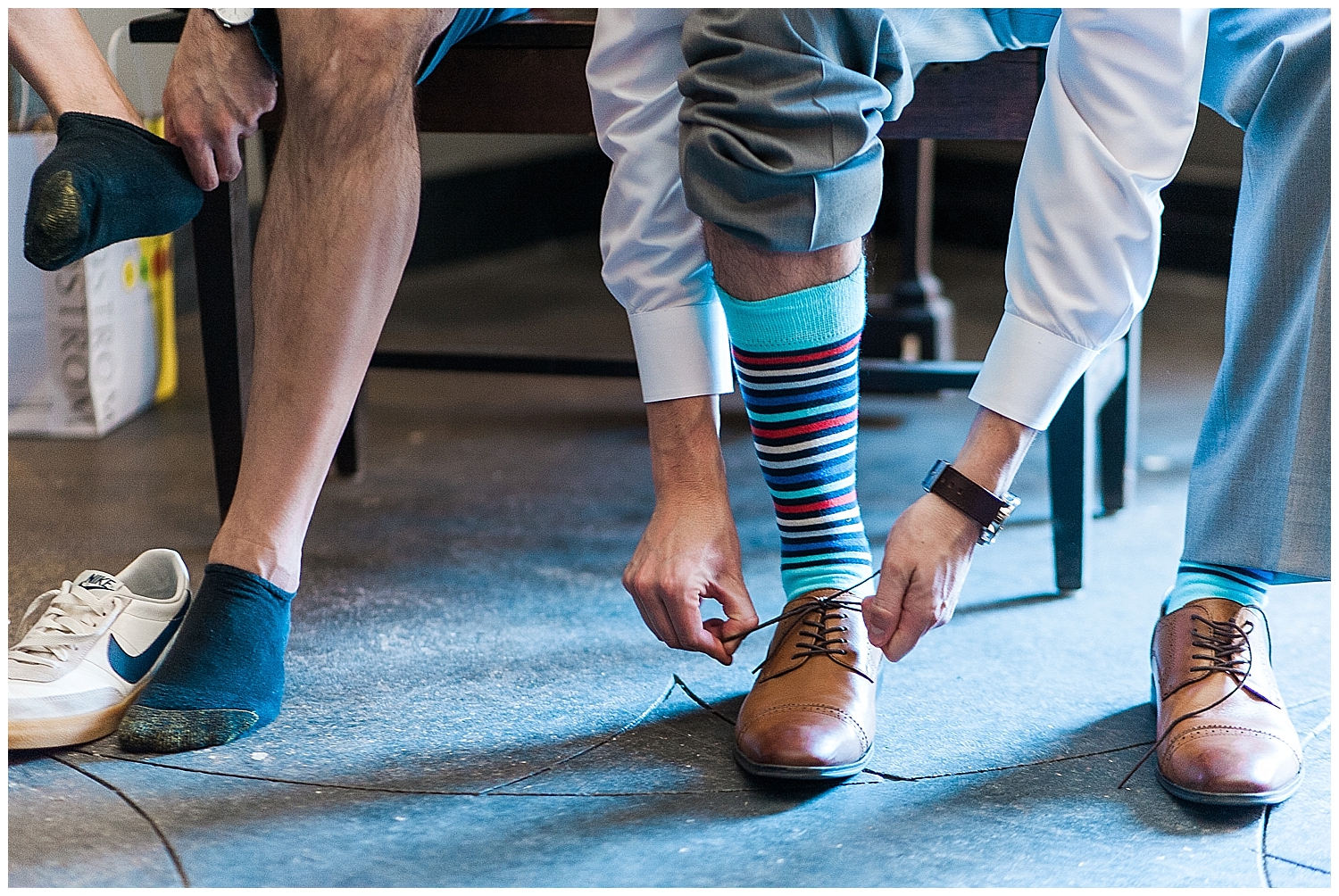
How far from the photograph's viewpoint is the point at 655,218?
31.7 inches

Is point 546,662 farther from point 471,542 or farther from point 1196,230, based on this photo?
point 1196,230

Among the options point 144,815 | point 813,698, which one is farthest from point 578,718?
point 144,815

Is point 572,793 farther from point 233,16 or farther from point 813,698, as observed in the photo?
point 233,16

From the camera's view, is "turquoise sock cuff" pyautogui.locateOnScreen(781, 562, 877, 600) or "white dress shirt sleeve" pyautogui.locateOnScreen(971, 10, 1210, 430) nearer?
"white dress shirt sleeve" pyautogui.locateOnScreen(971, 10, 1210, 430)

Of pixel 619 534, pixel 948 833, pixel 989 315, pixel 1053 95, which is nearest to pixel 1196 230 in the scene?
pixel 989 315

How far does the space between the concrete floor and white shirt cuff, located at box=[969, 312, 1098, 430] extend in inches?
8.8

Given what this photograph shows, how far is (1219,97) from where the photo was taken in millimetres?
833

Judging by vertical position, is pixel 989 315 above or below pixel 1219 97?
below

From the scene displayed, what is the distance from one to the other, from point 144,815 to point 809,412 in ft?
1.49

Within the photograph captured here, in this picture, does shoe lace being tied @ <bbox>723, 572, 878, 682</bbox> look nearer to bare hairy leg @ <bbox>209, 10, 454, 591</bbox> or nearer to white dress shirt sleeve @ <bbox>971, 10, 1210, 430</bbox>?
white dress shirt sleeve @ <bbox>971, 10, 1210, 430</bbox>

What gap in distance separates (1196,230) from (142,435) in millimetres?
2042

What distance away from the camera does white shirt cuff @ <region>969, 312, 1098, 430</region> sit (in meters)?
0.74

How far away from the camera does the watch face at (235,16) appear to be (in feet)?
2.76

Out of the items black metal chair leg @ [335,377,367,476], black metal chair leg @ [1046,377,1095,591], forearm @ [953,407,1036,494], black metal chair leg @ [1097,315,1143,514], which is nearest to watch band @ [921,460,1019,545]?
forearm @ [953,407,1036,494]
